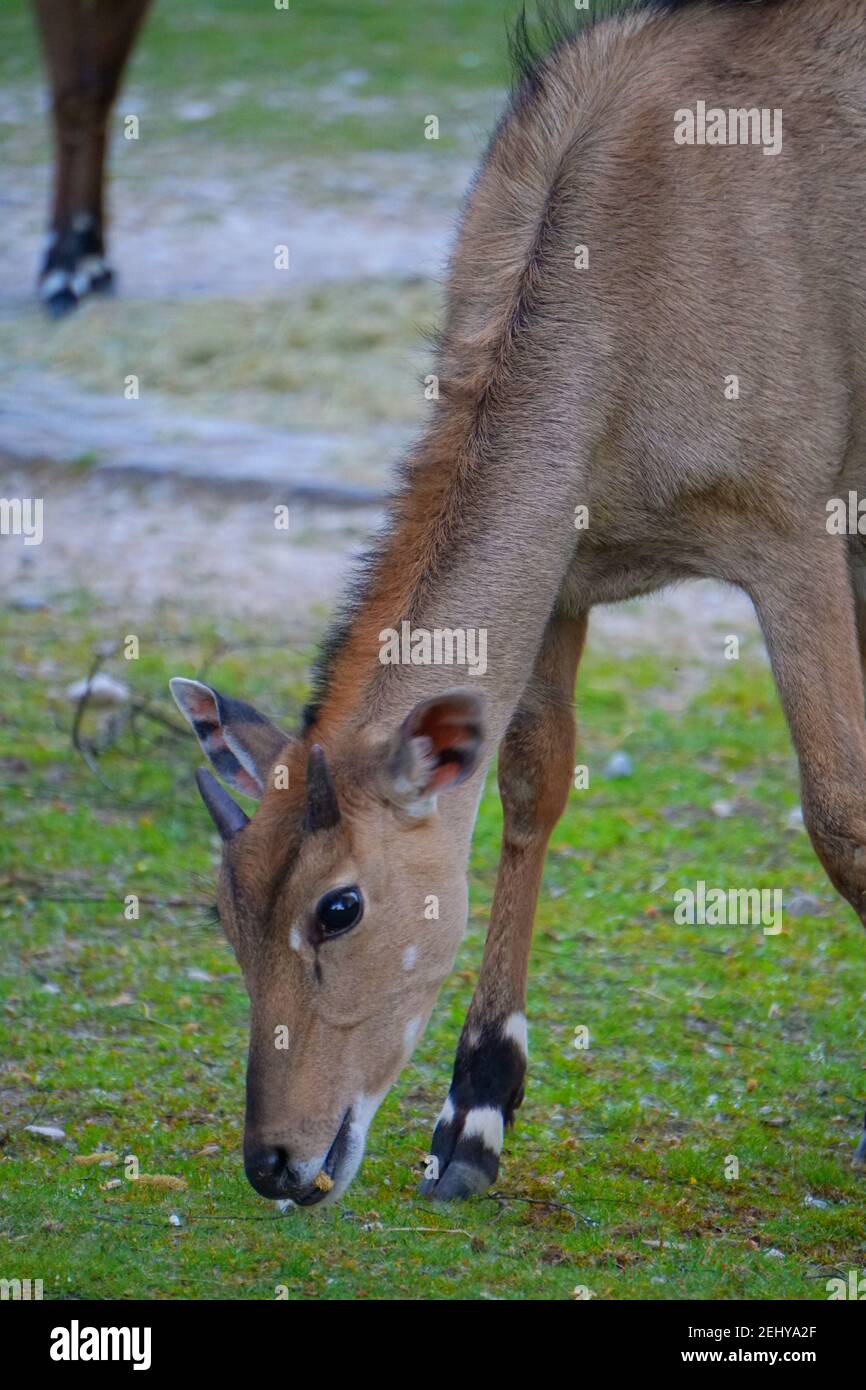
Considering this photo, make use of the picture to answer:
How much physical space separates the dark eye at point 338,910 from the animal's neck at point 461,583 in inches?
19.5

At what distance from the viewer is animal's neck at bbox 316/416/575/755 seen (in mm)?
5383

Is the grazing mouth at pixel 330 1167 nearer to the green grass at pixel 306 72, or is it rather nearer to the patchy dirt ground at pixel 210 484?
the patchy dirt ground at pixel 210 484

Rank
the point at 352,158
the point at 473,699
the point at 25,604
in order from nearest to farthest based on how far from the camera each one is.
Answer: the point at 473,699 < the point at 25,604 < the point at 352,158

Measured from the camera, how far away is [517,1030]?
249 inches

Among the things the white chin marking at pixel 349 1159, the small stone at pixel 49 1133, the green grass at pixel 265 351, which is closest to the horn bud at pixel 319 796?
the white chin marking at pixel 349 1159

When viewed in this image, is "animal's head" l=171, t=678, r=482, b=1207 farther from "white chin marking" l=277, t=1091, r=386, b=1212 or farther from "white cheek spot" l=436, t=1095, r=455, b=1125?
"white cheek spot" l=436, t=1095, r=455, b=1125

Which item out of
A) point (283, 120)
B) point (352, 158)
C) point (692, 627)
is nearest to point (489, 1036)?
point (692, 627)

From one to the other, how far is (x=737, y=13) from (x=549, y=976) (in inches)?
140

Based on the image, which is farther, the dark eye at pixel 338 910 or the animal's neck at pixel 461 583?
the animal's neck at pixel 461 583

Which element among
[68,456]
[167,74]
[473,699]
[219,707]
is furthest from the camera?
[167,74]

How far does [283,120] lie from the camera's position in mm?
20219

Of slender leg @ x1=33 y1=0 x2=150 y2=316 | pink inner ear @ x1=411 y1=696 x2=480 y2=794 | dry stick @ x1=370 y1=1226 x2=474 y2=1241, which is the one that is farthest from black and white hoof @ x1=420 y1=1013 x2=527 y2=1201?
slender leg @ x1=33 y1=0 x2=150 y2=316

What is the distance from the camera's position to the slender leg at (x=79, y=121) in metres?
15.2

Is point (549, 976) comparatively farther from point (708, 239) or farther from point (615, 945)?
point (708, 239)
